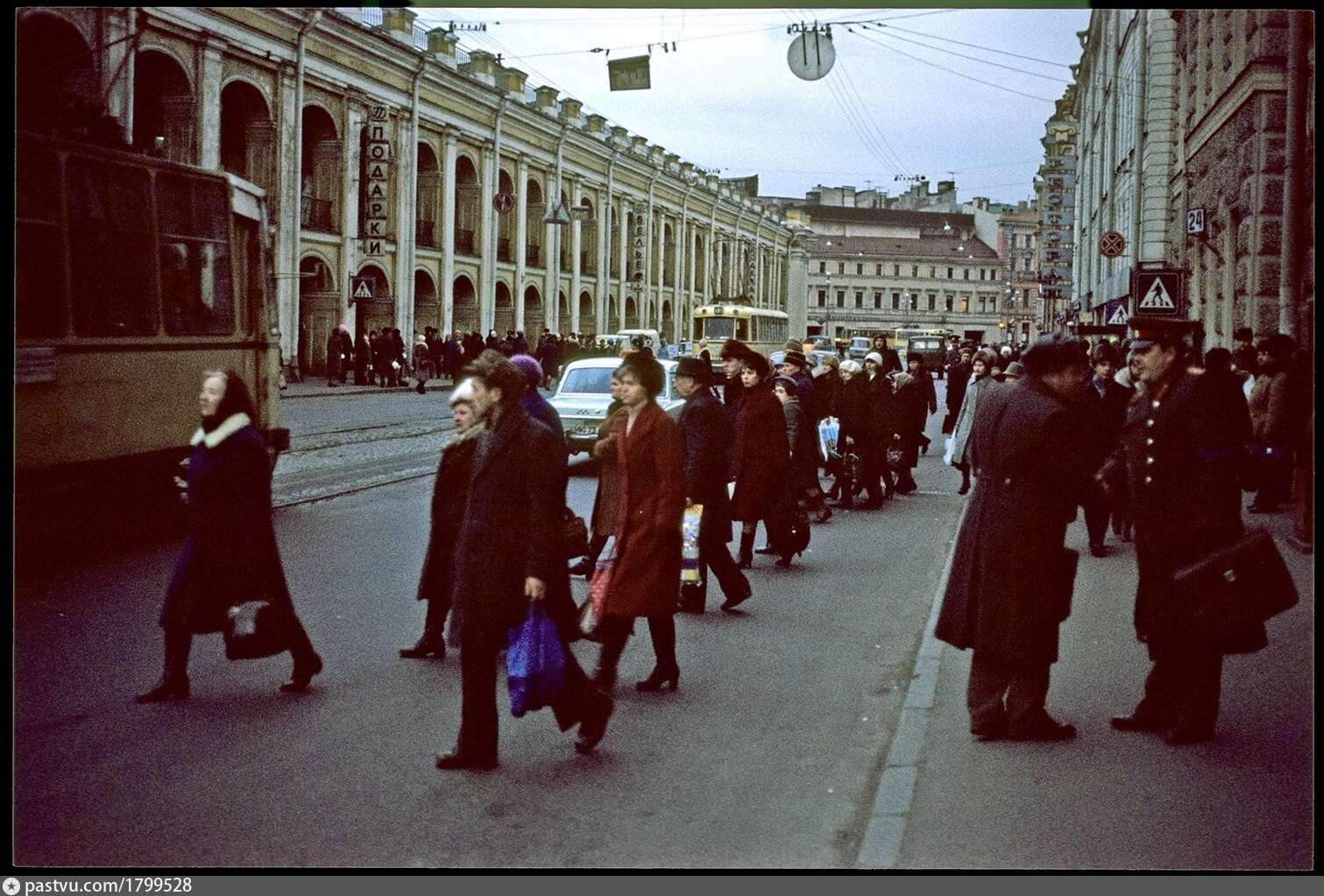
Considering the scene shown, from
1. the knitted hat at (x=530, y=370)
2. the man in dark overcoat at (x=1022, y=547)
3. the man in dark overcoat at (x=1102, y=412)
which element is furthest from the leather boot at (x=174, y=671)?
the man in dark overcoat at (x=1102, y=412)

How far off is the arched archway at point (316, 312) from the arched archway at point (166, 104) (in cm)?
895

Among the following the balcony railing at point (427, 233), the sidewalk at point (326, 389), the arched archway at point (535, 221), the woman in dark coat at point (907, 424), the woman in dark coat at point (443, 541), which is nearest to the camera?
the woman in dark coat at point (443, 541)

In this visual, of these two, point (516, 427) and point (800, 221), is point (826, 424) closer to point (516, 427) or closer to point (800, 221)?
point (516, 427)

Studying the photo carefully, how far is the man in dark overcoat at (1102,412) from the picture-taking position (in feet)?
41.4

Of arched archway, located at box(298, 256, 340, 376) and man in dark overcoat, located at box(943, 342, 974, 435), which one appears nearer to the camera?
man in dark overcoat, located at box(943, 342, 974, 435)

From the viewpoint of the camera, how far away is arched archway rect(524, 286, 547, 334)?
180 feet

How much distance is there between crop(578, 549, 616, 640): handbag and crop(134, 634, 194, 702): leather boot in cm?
187

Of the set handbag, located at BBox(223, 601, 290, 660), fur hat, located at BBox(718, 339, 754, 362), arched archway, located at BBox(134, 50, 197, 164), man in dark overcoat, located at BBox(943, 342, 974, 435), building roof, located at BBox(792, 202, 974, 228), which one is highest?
building roof, located at BBox(792, 202, 974, 228)

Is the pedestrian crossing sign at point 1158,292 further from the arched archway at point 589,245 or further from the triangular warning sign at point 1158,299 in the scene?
the arched archway at point 589,245

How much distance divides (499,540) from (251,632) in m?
1.72

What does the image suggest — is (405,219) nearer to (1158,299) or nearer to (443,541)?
(1158,299)

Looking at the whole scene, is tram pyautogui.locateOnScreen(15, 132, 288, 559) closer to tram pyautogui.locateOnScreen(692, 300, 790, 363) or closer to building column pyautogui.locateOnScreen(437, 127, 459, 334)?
building column pyautogui.locateOnScreen(437, 127, 459, 334)

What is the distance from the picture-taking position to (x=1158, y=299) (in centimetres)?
1591

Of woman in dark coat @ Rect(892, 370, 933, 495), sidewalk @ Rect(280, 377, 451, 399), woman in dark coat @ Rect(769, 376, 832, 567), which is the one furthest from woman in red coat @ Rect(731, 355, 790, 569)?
sidewalk @ Rect(280, 377, 451, 399)
